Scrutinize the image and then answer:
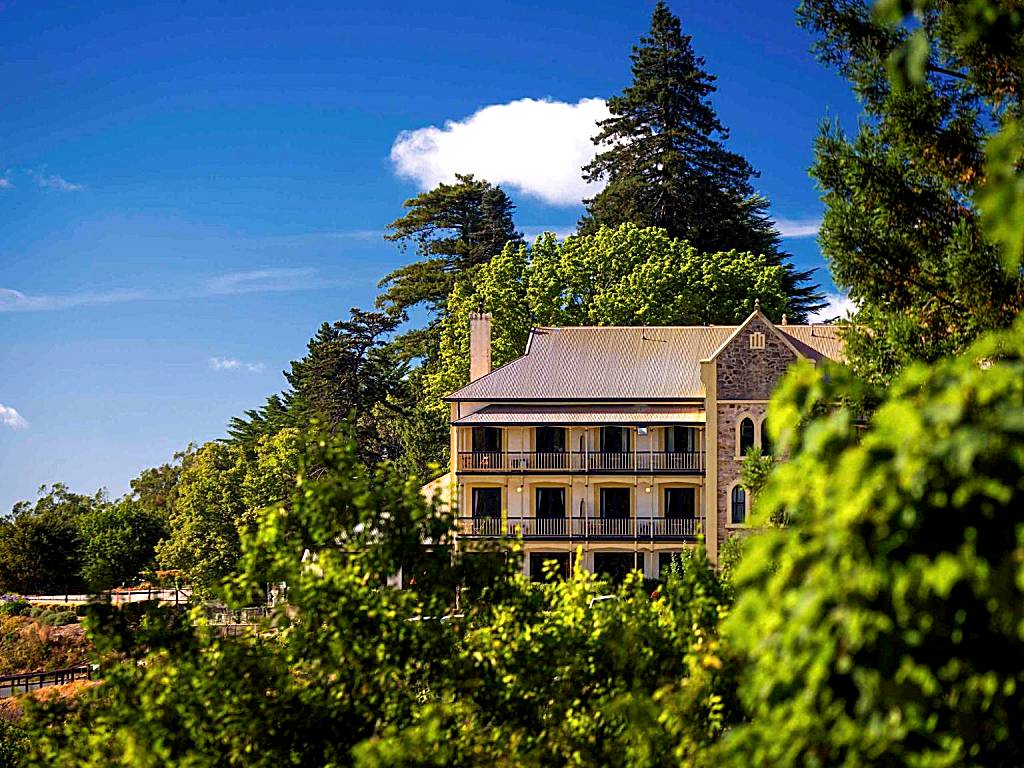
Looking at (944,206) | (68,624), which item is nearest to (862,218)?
(944,206)

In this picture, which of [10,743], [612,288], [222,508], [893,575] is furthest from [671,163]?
[893,575]

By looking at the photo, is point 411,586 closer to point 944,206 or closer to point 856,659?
point 856,659

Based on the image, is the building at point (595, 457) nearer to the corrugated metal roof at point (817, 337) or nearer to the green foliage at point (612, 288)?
the corrugated metal roof at point (817, 337)

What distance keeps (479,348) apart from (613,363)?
5731 millimetres

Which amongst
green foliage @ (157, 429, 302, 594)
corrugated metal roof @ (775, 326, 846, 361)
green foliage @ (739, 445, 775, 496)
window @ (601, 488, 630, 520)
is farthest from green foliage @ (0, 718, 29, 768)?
corrugated metal roof @ (775, 326, 846, 361)

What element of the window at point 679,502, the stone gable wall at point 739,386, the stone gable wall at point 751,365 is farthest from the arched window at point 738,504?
the stone gable wall at point 751,365

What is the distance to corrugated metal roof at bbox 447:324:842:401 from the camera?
143 feet

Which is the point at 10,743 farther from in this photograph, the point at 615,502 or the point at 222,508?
the point at 222,508

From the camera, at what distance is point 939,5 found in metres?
16.4

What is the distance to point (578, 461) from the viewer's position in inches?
1708

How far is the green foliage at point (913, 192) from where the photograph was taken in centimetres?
1568

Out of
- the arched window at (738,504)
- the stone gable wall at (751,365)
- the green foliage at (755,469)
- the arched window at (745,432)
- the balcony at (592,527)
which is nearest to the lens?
the green foliage at (755,469)

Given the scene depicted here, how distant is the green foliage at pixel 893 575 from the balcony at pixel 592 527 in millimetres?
37396

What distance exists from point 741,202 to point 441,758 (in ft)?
205
